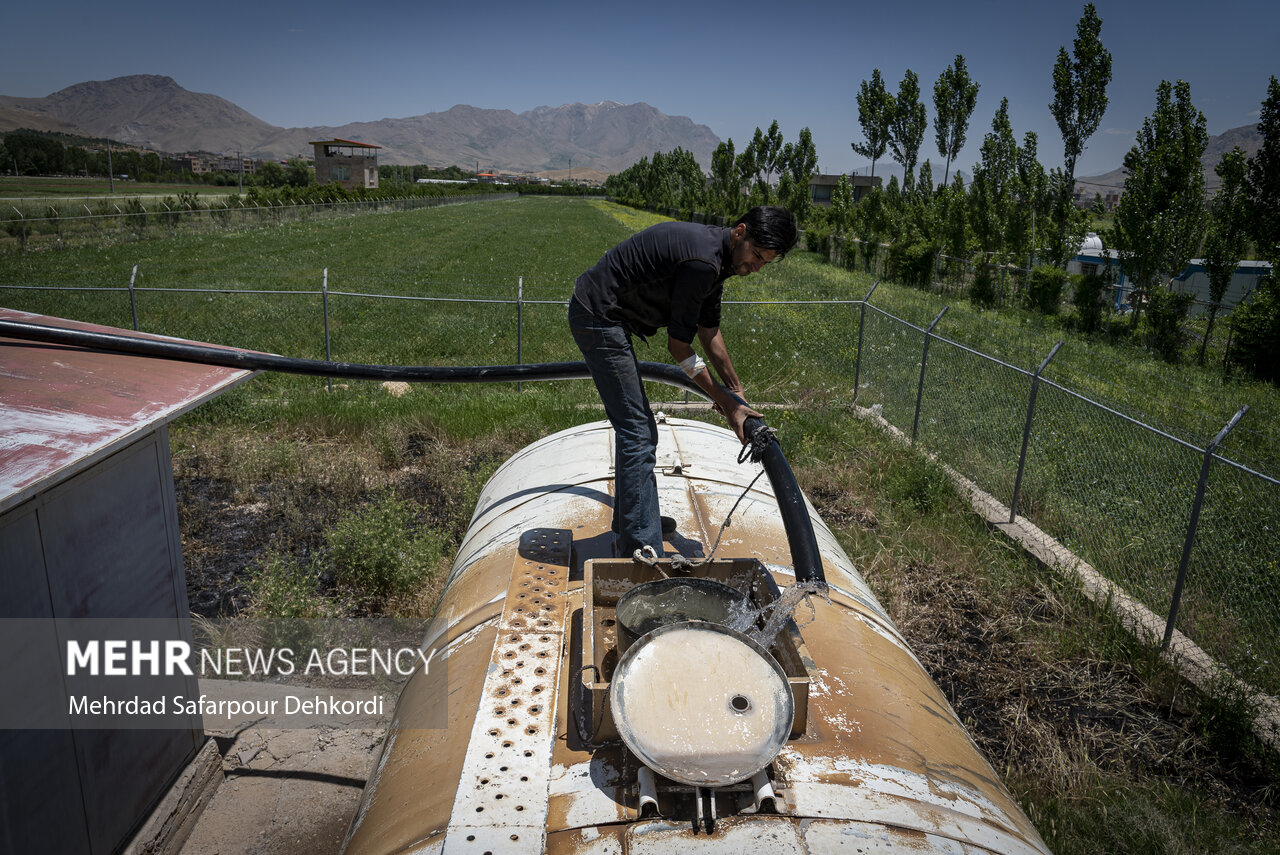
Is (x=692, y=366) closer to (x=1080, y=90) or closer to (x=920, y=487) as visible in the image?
(x=920, y=487)

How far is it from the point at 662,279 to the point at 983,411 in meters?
7.19

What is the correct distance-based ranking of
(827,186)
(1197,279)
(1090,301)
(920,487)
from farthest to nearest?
(827,186) → (1197,279) → (1090,301) → (920,487)

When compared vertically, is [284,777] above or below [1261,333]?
below

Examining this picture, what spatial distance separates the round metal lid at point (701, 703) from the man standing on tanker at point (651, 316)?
3.24ft

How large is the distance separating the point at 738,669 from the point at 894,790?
20.6 inches

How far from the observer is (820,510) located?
7.41 metres

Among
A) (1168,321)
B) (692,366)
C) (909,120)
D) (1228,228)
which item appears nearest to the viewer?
(692,366)

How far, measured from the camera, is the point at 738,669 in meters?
2.18

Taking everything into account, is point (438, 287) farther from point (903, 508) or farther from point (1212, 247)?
point (1212, 247)

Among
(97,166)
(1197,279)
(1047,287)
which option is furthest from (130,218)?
(97,166)

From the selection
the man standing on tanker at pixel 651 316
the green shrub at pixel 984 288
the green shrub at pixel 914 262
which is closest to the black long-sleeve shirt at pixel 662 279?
the man standing on tanker at pixel 651 316

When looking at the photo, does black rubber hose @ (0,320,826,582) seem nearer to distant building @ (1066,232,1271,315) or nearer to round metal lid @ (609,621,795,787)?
round metal lid @ (609,621,795,787)

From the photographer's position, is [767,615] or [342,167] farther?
[342,167]

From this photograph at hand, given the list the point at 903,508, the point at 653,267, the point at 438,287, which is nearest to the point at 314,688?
the point at 653,267
